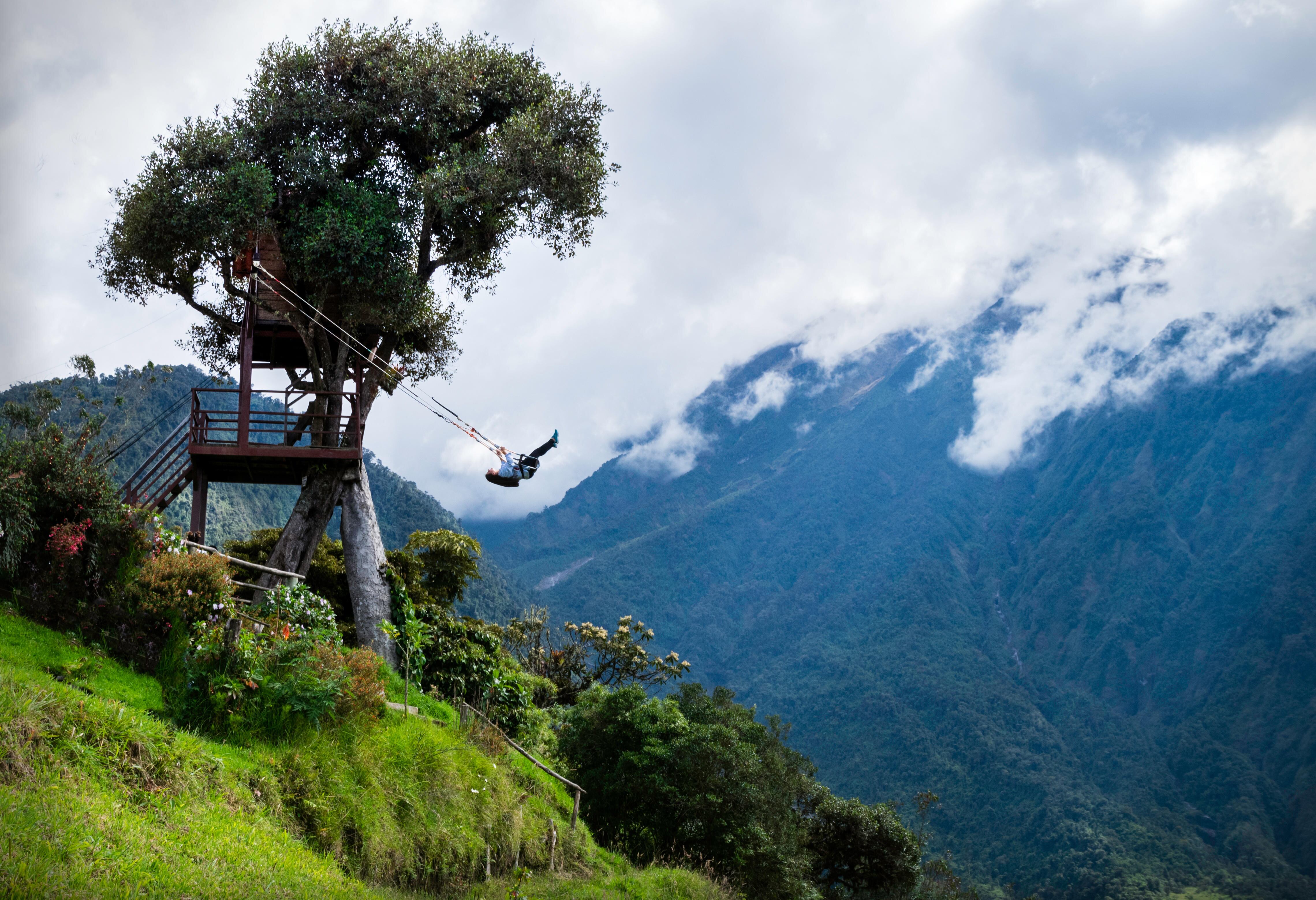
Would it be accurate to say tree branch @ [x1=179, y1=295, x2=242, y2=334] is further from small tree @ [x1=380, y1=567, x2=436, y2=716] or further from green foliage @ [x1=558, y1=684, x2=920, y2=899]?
green foliage @ [x1=558, y1=684, x2=920, y2=899]

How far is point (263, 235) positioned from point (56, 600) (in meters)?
11.7

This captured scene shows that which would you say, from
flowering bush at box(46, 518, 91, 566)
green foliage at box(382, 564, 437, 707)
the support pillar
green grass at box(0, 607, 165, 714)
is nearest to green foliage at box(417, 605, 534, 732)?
green foliage at box(382, 564, 437, 707)

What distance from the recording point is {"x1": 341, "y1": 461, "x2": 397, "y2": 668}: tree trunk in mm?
18328

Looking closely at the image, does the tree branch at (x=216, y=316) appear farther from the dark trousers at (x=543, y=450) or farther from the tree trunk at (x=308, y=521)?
the dark trousers at (x=543, y=450)

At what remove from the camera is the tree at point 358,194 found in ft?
62.1

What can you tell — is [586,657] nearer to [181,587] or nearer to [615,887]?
[615,887]

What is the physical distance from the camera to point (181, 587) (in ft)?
35.7

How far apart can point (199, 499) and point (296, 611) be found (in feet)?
27.4

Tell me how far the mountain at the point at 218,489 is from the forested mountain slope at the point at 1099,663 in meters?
58.6

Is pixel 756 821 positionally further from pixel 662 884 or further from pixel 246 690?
pixel 246 690

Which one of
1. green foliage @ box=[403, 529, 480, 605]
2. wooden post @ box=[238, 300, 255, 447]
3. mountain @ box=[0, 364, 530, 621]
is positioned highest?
mountain @ box=[0, 364, 530, 621]

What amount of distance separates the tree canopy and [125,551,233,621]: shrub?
946 centimetres

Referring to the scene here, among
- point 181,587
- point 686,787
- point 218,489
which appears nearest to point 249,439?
point 181,587

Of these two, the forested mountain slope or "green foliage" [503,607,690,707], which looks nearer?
"green foliage" [503,607,690,707]
